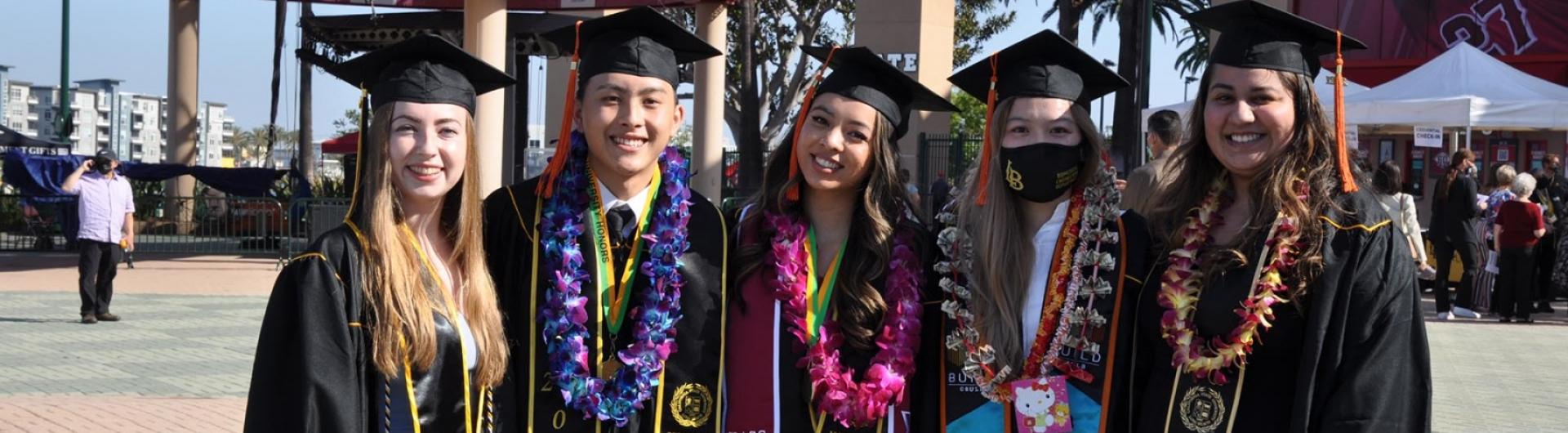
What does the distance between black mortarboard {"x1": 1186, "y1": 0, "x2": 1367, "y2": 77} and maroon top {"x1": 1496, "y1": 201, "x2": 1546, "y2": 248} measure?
11.3 meters

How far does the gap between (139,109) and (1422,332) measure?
193902 millimetres

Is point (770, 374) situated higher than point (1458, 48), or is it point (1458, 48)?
point (1458, 48)

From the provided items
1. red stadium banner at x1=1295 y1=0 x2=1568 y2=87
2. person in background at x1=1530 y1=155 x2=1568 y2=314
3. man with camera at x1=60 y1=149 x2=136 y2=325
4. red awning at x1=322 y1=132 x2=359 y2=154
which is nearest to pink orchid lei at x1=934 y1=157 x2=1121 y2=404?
man with camera at x1=60 y1=149 x2=136 y2=325

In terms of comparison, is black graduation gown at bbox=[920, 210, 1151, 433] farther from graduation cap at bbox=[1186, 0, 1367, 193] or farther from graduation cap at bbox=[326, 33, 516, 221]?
graduation cap at bbox=[326, 33, 516, 221]

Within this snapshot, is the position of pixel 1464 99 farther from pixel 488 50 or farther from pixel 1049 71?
pixel 1049 71

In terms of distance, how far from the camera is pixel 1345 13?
2741 cm

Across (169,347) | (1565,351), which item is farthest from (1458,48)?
(169,347)

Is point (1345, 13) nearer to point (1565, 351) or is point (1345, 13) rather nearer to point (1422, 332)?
point (1565, 351)

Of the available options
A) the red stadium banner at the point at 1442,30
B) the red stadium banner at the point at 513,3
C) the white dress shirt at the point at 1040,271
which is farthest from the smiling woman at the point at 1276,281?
the red stadium banner at the point at 1442,30

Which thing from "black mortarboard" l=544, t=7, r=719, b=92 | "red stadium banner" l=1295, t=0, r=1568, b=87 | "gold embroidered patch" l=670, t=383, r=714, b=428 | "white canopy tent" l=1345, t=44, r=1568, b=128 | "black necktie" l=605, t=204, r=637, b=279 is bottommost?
"gold embroidered patch" l=670, t=383, r=714, b=428

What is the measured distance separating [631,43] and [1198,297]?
170cm

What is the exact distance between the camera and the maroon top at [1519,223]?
44.7 ft

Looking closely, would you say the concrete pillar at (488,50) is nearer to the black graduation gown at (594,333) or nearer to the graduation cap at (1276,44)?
the black graduation gown at (594,333)

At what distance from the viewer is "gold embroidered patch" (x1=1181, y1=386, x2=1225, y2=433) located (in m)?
3.55
